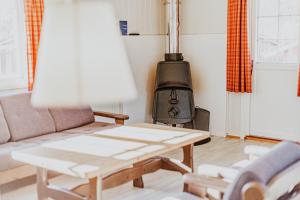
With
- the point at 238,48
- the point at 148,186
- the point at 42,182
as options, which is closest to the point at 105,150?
the point at 42,182

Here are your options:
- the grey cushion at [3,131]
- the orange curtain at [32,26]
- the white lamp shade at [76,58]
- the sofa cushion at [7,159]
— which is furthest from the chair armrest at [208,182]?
the orange curtain at [32,26]

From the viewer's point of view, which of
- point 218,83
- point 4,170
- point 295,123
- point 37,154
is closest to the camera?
point 37,154

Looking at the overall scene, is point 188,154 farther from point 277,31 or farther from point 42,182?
point 277,31

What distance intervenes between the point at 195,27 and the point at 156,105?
3.84ft

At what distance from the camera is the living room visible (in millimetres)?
1045

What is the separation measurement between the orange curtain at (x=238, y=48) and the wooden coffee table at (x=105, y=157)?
1909 millimetres

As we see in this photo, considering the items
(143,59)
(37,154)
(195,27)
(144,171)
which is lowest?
(144,171)

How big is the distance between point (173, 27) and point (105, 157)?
2928 mm

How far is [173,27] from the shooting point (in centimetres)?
523

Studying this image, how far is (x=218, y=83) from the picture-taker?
522 centimetres

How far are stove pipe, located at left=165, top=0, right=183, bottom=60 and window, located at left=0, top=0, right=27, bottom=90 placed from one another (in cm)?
181

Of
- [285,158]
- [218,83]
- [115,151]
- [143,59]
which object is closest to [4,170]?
[115,151]

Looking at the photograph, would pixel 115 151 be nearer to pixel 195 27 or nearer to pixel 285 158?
pixel 285 158

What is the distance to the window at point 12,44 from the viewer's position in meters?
4.10
